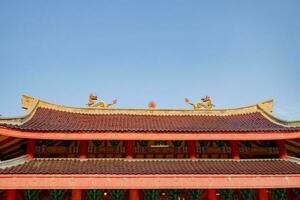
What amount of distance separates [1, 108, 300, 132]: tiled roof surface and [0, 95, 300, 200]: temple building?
0.16ft

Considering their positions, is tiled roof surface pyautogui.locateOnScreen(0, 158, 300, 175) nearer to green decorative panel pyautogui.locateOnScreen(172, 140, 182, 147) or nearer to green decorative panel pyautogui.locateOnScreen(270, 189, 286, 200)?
green decorative panel pyautogui.locateOnScreen(172, 140, 182, 147)

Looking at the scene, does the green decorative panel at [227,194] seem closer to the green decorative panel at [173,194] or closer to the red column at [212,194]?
the red column at [212,194]

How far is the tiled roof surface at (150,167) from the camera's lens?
10.7 m

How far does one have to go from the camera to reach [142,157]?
518 inches

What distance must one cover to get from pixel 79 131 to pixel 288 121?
994cm

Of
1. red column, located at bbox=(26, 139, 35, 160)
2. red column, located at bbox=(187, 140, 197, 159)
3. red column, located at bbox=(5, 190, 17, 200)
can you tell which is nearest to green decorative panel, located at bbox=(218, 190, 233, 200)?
red column, located at bbox=(187, 140, 197, 159)

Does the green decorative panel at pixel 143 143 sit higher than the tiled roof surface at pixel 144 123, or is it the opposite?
the tiled roof surface at pixel 144 123

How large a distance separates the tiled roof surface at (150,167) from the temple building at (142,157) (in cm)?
4

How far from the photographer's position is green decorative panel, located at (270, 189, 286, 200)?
1243 cm

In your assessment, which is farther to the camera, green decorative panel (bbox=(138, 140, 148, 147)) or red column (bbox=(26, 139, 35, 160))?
green decorative panel (bbox=(138, 140, 148, 147))

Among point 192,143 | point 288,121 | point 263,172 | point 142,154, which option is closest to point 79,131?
point 142,154

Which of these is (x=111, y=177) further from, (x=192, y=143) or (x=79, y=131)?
(x=192, y=143)

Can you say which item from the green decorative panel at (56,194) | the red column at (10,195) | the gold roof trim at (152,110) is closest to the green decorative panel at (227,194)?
the gold roof trim at (152,110)

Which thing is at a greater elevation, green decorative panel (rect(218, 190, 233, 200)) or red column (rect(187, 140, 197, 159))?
red column (rect(187, 140, 197, 159))
